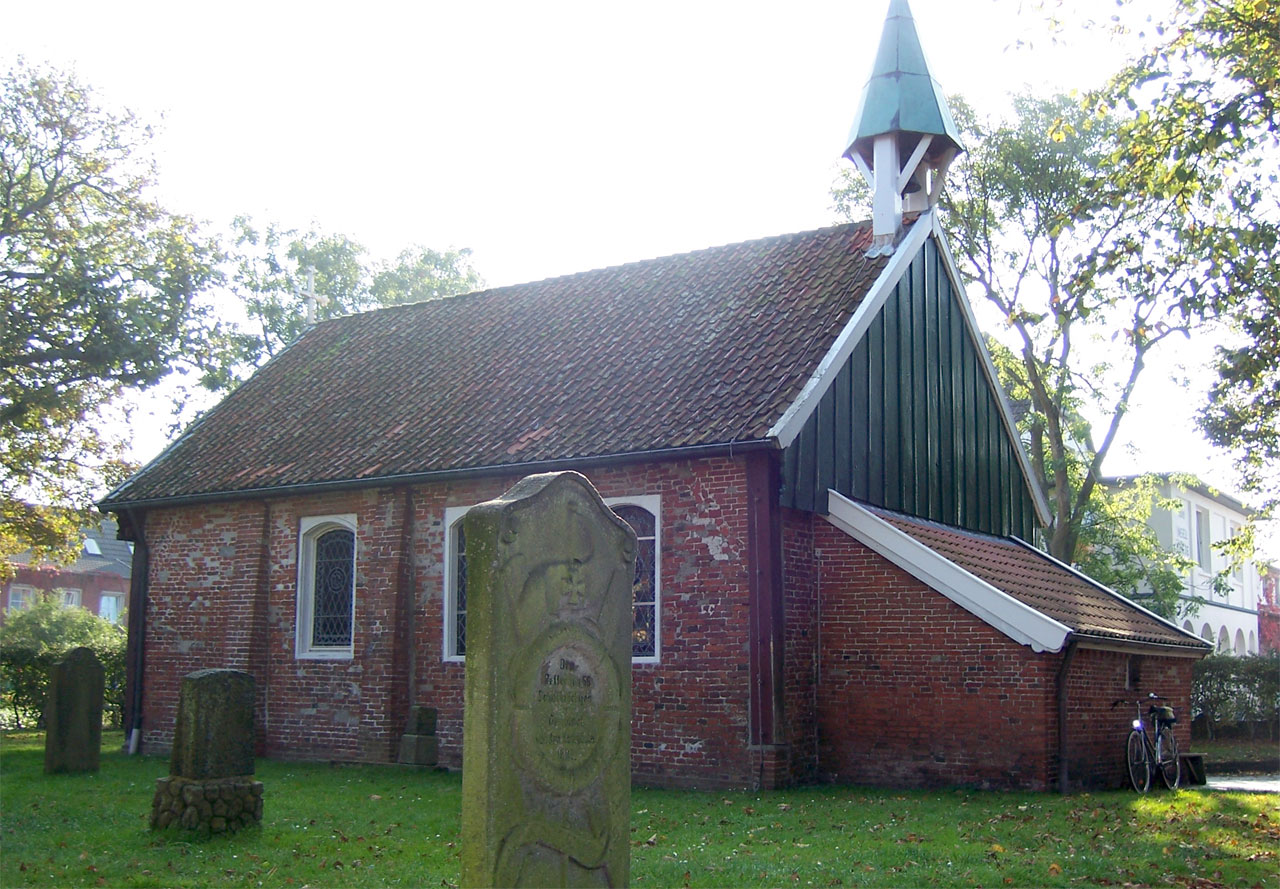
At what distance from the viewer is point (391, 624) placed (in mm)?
17969

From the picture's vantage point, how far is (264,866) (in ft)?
32.4

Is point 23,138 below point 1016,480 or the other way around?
the other way around

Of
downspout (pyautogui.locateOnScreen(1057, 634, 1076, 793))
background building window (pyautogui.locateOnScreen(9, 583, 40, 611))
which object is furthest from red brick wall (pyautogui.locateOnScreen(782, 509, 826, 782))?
background building window (pyautogui.locateOnScreen(9, 583, 40, 611))

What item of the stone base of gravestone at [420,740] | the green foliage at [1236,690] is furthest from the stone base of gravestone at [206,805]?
the green foliage at [1236,690]

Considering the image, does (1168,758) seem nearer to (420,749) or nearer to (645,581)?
(645,581)

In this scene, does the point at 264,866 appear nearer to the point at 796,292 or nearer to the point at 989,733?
the point at 989,733

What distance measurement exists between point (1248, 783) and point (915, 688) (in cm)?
648

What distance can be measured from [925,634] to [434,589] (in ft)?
22.8

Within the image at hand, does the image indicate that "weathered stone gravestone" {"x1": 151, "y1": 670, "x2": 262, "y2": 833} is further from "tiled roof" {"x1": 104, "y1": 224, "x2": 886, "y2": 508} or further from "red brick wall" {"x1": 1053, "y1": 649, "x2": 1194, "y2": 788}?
"red brick wall" {"x1": 1053, "y1": 649, "x2": 1194, "y2": 788}

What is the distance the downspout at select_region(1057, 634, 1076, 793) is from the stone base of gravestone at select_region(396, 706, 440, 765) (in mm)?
8133

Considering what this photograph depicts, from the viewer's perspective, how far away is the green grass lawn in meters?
9.24

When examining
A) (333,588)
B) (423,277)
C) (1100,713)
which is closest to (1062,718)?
(1100,713)

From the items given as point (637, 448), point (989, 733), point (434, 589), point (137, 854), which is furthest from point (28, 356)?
point (989, 733)

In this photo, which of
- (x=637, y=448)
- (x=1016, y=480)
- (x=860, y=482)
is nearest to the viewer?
(x=637, y=448)
